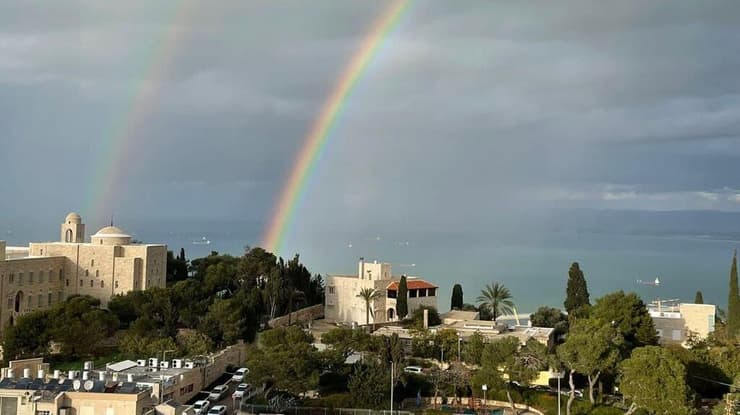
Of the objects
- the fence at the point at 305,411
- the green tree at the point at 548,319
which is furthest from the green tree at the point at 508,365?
the green tree at the point at 548,319

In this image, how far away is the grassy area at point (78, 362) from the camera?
3775 centimetres

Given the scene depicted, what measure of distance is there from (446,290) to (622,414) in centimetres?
7468

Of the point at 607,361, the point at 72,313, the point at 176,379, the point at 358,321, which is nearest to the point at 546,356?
the point at 607,361

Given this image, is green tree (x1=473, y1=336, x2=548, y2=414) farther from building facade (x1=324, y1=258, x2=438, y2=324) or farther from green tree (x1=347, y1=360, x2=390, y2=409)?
building facade (x1=324, y1=258, x2=438, y2=324)

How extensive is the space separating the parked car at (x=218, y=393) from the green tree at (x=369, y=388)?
6068 millimetres

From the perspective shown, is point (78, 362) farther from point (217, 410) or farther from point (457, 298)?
point (457, 298)

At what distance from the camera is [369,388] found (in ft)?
105

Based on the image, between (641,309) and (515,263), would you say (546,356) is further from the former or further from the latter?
(515,263)

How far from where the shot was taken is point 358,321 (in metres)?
52.2

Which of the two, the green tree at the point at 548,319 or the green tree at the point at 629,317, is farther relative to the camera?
the green tree at the point at 548,319

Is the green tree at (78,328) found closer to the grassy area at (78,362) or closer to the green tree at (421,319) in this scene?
the grassy area at (78,362)

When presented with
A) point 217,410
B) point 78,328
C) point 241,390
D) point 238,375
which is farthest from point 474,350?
point 78,328

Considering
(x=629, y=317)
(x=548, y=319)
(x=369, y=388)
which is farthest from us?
(x=548, y=319)

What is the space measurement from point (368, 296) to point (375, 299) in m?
1.39
